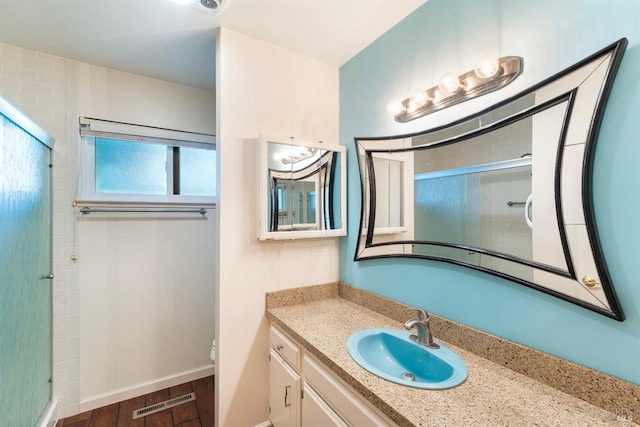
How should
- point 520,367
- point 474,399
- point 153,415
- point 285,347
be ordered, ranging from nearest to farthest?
point 474,399 < point 520,367 < point 285,347 < point 153,415

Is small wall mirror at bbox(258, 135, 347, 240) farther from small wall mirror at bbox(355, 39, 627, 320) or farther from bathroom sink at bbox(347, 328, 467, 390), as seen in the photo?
bathroom sink at bbox(347, 328, 467, 390)

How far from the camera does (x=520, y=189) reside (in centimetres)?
106

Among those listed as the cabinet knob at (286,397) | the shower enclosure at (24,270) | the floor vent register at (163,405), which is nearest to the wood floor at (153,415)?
the floor vent register at (163,405)

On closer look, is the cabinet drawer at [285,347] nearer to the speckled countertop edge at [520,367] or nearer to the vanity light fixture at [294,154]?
the speckled countertop edge at [520,367]

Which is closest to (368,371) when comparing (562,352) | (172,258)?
(562,352)

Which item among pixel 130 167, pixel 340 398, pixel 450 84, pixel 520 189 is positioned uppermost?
pixel 450 84

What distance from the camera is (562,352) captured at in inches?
37.1

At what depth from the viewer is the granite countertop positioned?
31.9 inches

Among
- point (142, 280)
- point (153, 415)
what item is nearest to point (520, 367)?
point (153, 415)

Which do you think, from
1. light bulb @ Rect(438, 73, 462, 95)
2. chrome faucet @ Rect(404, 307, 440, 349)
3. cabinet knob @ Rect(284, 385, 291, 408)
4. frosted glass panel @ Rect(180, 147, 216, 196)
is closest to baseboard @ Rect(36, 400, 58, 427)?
cabinet knob @ Rect(284, 385, 291, 408)

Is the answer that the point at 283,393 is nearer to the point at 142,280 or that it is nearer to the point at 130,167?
the point at 142,280

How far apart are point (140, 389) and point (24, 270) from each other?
122 centimetres

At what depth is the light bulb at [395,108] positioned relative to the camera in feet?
5.01

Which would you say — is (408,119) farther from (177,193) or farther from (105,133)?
(105,133)
